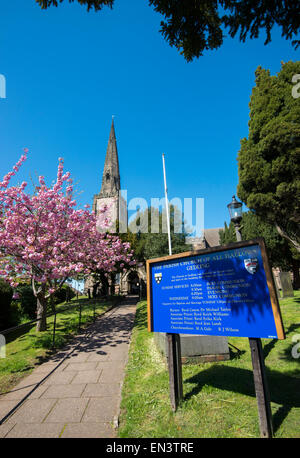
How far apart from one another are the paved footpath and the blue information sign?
1500 mm

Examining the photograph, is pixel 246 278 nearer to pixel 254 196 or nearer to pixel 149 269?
pixel 149 269

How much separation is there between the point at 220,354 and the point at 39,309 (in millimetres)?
7805

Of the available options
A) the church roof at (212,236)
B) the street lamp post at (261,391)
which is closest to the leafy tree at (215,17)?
the street lamp post at (261,391)

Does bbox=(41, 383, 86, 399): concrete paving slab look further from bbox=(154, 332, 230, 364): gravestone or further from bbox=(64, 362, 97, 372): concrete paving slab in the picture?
bbox=(154, 332, 230, 364): gravestone

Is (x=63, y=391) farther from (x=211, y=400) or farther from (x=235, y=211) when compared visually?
(x=235, y=211)

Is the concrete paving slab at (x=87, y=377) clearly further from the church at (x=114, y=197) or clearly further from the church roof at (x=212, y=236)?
the church roof at (x=212, y=236)

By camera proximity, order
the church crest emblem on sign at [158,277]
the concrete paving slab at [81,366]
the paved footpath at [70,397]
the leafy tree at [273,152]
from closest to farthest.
Answer: the paved footpath at [70,397], the church crest emblem on sign at [158,277], the concrete paving slab at [81,366], the leafy tree at [273,152]

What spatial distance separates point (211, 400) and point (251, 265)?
226 cm

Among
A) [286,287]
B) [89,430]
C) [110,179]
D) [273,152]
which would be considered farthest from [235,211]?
[110,179]

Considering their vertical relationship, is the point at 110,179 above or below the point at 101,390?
above

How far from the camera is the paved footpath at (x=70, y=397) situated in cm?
293

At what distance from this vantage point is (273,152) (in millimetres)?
10445

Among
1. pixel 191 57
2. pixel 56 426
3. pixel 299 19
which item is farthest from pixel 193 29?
pixel 56 426

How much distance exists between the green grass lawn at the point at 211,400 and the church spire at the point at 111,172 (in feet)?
165
